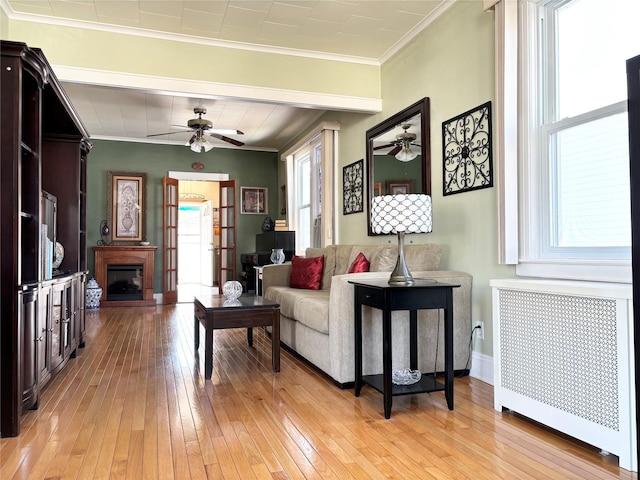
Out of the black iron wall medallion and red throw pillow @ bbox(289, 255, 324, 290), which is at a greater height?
the black iron wall medallion

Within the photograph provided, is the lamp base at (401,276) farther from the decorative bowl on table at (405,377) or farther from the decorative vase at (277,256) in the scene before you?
the decorative vase at (277,256)

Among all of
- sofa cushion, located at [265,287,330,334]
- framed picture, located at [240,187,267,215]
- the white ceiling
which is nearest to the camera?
sofa cushion, located at [265,287,330,334]

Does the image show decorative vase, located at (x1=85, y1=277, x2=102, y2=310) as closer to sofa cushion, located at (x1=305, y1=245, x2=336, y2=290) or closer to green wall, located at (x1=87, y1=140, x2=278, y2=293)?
green wall, located at (x1=87, y1=140, x2=278, y2=293)

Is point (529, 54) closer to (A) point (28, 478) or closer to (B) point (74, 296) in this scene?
(A) point (28, 478)

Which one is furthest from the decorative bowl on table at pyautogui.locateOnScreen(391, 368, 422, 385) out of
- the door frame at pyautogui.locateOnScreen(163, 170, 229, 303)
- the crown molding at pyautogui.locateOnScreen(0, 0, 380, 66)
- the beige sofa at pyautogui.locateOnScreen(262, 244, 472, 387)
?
the door frame at pyautogui.locateOnScreen(163, 170, 229, 303)

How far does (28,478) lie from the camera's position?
186cm

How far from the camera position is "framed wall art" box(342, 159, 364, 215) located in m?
5.29

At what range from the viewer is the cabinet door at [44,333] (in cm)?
277

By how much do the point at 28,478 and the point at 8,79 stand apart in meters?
1.80

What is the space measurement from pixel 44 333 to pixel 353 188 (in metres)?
3.47

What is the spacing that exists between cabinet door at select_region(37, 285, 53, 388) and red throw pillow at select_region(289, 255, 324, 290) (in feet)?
7.50

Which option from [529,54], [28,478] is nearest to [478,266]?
[529,54]

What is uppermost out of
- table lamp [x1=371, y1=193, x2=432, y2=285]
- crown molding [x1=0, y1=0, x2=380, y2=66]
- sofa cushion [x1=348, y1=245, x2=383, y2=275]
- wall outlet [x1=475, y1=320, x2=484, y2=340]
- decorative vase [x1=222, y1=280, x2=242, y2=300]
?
crown molding [x1=0, y1=0, x2=380, y2=66]

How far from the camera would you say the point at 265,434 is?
2.30 m
